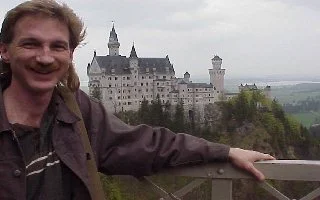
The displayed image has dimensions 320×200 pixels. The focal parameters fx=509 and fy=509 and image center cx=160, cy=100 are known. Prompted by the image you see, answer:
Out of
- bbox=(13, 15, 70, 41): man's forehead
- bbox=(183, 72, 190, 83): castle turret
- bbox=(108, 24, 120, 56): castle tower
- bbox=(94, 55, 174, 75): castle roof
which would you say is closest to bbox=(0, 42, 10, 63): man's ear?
bbox=(13, 15, 70, 41): man's forehead

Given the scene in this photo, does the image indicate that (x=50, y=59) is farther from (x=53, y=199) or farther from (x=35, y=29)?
(x=53, y=199)

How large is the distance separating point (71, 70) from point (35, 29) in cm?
31

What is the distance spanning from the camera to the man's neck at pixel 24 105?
204cm

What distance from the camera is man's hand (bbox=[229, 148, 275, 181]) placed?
2166mm

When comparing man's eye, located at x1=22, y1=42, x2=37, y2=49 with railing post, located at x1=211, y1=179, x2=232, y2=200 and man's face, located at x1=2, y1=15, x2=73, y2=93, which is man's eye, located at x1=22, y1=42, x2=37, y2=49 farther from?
railing post, located at x1=211, y1=179, x2=232, y2=200

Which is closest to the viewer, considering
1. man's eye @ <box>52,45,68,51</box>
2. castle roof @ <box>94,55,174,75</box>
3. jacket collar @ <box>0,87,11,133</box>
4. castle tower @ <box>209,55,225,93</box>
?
jacket collar @ <box>0,87,11,133</box>

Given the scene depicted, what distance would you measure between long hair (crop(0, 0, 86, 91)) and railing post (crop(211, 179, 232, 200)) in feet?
2.51

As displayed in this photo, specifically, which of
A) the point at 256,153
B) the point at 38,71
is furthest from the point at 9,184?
the point at 256,153

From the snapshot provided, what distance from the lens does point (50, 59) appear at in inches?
78.3

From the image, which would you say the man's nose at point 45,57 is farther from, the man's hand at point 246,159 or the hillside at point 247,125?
the hillside at point 247,125

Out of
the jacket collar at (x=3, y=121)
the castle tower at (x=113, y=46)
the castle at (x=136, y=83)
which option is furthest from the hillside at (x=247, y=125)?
the jacket collar at (x=3, y=121)

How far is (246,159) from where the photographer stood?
218cm

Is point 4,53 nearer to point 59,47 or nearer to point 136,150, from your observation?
point 59,47

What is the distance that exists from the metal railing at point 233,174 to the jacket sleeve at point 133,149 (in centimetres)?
5
